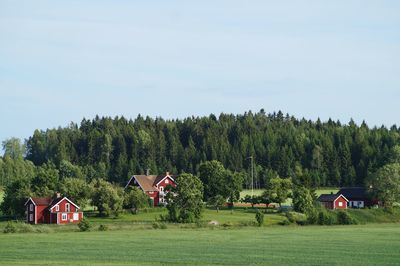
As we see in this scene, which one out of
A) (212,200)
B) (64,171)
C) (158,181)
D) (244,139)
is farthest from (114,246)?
(244,139)

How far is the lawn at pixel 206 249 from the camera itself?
139 feet

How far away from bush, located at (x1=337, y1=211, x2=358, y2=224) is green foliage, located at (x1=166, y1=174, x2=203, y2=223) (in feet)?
54.2

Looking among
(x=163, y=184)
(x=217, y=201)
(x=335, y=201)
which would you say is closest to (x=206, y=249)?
(x=217, y=201)

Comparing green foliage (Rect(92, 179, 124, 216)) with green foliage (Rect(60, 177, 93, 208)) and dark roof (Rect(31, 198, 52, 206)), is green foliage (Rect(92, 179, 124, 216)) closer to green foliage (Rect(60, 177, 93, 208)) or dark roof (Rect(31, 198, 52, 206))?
green foliage (Rect(60, 177, 93, 208))

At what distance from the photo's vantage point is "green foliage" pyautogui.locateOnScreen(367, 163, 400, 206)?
11406 centimetres

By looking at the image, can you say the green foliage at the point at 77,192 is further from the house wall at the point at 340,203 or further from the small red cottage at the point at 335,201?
the house wall at the point at 340,203

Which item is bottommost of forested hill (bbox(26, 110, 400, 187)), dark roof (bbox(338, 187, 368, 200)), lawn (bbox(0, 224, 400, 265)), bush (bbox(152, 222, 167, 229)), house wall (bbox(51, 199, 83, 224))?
lawn (bbox(0, 224, 400, 265))

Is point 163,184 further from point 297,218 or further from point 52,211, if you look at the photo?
point 297,218

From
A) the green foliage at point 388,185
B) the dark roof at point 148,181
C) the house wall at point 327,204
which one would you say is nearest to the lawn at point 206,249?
the green foliage at point 388,185

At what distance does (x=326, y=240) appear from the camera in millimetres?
59219

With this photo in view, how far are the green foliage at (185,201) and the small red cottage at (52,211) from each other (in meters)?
12.3

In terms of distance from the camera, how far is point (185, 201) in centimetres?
10062

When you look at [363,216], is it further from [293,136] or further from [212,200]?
[293,136]

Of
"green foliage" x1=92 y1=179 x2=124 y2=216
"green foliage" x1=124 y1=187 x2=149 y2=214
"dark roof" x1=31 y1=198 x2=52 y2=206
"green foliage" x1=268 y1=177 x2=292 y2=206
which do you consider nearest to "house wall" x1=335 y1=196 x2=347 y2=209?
"green foliage" x1=268 y1=177 x2=292 y2=206
